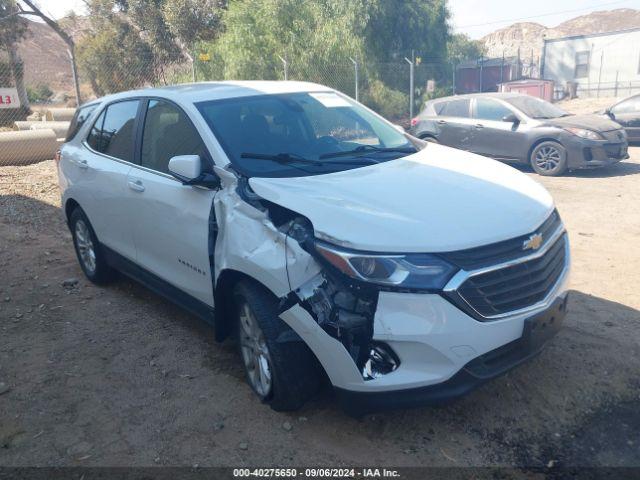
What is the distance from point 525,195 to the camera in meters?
3.39

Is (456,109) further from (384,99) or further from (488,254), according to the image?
(488,254)

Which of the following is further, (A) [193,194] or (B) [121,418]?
(A) [193,194]

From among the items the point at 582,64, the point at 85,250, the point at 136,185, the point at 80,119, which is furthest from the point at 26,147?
the point at 582,64

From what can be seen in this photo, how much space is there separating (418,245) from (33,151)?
37.9ft

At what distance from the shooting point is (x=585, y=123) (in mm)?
10297

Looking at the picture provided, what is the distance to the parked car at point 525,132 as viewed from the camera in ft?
32.9

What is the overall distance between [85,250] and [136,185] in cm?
172

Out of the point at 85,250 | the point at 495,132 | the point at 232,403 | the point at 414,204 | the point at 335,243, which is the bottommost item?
the point at 232,403

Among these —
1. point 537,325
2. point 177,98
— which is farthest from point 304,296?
point 177,98

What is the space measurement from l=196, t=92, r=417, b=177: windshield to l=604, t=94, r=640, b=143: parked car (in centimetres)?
1013

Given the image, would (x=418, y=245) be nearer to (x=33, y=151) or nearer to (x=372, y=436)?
(x=372, y=436)

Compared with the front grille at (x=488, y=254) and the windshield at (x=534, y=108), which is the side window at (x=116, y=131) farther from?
the windshield at (x=534, y=108)

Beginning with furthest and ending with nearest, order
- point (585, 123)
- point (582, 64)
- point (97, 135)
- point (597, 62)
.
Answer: point (582, 64), point (597, 62), point (585, 123), point (97, 135)

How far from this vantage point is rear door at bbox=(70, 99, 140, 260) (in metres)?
4.65
